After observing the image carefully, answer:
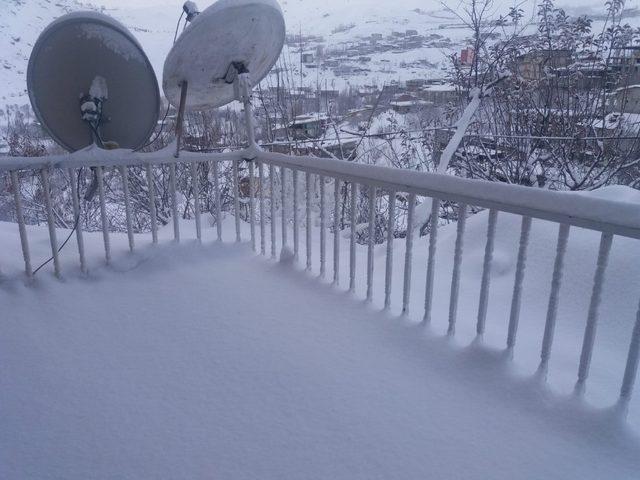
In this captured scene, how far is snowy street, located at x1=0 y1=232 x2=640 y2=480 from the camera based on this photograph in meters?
1.29

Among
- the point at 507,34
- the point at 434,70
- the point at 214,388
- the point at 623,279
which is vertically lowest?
the point at 214,388

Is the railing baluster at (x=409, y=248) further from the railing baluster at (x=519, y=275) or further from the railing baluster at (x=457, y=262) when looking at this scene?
the railing baluster at (x=519, y=275)

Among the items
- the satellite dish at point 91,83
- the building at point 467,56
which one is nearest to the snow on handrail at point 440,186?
the satellite dish at point 91,83

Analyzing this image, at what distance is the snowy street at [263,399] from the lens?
1287 millimetres

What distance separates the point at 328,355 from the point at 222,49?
5.68ft

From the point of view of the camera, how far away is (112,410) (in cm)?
149

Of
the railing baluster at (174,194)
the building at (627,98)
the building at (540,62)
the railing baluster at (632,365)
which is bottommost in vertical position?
the railing baluster at (632,365)

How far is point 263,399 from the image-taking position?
154 cm

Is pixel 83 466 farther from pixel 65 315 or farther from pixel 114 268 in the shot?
pixel 114 268

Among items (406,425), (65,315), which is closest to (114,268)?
(65,315)

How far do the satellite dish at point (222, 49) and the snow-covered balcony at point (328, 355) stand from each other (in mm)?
430

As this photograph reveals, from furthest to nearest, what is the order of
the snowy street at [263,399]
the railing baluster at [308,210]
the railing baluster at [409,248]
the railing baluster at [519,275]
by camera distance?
the railing baluster at [308,210]
the railing baluster at [409,248]
the railing baluster at [519,275]
the snowy street at [263,399]

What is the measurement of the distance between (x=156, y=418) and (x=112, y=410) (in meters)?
0.16

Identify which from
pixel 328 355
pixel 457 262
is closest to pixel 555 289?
pixel 457 262
